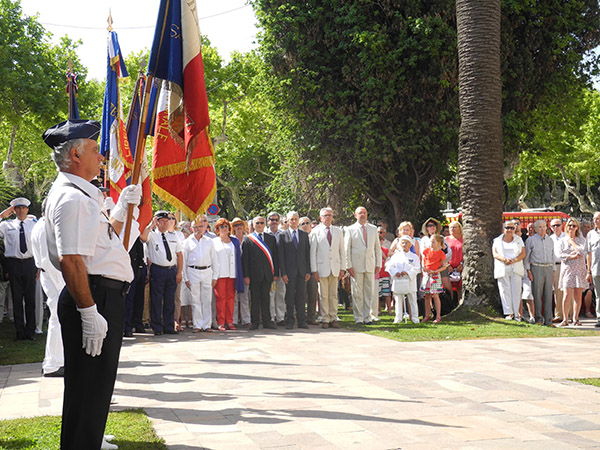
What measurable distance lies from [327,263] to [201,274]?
8.43 feet

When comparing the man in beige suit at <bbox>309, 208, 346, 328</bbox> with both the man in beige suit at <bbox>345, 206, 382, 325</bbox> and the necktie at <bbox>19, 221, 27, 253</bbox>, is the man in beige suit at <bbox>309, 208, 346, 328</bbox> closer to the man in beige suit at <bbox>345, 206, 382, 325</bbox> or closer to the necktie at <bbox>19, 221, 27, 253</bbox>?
the man in beige suit at <bbox>345, 206, 382, 325</bbox>

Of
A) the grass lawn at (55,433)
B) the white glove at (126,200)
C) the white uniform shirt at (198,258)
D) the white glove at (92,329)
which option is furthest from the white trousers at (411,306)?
the white glove at (92,329)

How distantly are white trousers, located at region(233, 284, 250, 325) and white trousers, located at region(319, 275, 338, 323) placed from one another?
1.74 m

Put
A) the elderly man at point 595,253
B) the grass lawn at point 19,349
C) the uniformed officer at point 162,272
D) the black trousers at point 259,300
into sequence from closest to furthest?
1. the grass lawn at point 19,349
2. the uniformed officer at point 162,272
3. the elderly man at point 595,253
4. the black trousers at point 259,300

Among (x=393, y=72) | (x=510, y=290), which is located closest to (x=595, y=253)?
(x=510, y=290)

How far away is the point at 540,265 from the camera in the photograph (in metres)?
14.0

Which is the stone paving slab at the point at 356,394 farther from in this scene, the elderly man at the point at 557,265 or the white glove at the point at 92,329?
the elderly man at the point at 557,265

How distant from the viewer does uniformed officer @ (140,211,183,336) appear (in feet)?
42.5

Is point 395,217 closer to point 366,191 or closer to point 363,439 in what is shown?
point 366,191

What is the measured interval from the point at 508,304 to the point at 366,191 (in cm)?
983

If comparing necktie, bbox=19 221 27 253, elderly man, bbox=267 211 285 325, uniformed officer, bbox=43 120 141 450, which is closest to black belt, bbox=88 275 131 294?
uniformed officer, bbox=43 120 141 450

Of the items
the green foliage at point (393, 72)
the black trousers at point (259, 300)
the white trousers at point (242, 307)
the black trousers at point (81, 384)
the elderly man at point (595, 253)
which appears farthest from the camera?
the green foliage at point (393, 72)

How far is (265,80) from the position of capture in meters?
22.2

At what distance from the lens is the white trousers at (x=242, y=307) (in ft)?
47.4
